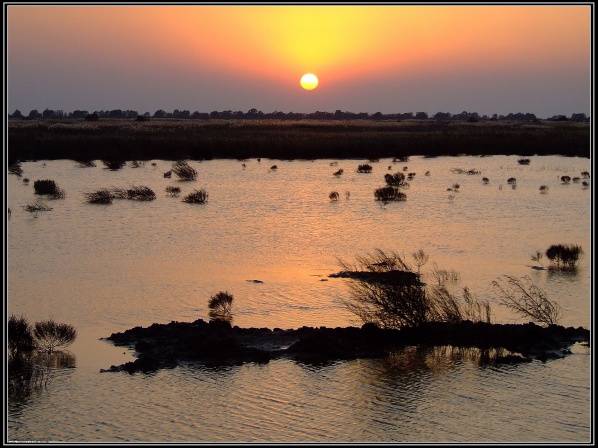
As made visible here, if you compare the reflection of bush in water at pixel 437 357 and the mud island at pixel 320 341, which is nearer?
the reflection of bush in water at pixel 437 357

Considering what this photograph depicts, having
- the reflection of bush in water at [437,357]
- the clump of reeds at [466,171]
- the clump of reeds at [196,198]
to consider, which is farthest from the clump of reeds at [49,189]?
the reflection of bush in water at [437,357]

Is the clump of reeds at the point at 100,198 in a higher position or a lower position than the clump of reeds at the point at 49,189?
lower

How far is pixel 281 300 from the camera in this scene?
1464cm

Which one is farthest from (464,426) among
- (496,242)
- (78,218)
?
(78,218)

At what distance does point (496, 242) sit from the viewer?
2152 cm

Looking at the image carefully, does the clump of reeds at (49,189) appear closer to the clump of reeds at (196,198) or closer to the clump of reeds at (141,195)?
Answer: the clump of reeds at (141,195)

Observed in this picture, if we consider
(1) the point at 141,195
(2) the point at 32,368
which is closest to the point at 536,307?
(2) the point at 32,368

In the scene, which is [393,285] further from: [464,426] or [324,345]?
[464,426]

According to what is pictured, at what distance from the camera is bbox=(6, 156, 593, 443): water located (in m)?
9.20

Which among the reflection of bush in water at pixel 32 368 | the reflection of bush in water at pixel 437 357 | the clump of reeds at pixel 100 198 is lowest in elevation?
the reflection of bush in water at pixel 437 357

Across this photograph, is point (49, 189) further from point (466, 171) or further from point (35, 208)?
point (466, 171)

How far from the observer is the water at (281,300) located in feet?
30.2

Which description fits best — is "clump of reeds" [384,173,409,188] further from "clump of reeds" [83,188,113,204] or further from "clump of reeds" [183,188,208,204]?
"clump of reeds" [83,188,113,204]

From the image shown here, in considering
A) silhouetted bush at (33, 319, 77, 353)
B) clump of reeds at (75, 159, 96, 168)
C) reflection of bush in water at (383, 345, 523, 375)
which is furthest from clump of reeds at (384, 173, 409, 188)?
silhouetted bush at (33, 319, 77, 353)
